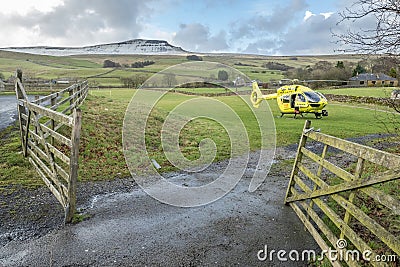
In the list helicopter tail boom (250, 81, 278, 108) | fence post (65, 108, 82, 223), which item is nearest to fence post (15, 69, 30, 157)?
fence post (65, 108, 82, 223)

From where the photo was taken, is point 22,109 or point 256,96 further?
point 256,96

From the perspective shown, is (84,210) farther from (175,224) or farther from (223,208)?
(223,208)

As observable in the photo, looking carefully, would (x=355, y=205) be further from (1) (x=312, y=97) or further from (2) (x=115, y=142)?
(1) (x=312, y=97)

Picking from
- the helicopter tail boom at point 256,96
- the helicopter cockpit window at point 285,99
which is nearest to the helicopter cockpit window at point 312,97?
the helicopter cockpit window at point 285,99

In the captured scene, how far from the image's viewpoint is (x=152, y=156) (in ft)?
30.7

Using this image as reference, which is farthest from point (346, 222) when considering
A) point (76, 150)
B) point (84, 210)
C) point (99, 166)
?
point (99, 166)

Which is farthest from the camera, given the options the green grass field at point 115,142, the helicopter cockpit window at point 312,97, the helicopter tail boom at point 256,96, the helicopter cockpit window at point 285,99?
the helicopter tail boom at point 256,96

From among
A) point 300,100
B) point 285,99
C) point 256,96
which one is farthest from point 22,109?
point 300,100

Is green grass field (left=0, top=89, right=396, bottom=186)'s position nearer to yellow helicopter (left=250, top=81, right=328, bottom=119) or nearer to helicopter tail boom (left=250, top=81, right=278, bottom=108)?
yellow helicopter (left=250, top=81, right=328, bottom=119)

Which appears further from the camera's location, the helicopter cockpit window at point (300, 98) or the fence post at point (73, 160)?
the helicopter cockpit window at point (300, 98)

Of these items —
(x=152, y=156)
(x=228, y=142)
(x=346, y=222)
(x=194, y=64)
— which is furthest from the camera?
(x=228, y=142)

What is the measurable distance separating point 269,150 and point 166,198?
20.5 feet

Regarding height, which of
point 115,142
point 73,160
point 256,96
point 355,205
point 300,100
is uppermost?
point 256,96

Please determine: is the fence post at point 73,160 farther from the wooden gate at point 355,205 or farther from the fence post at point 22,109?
the fence post at point 22,109
